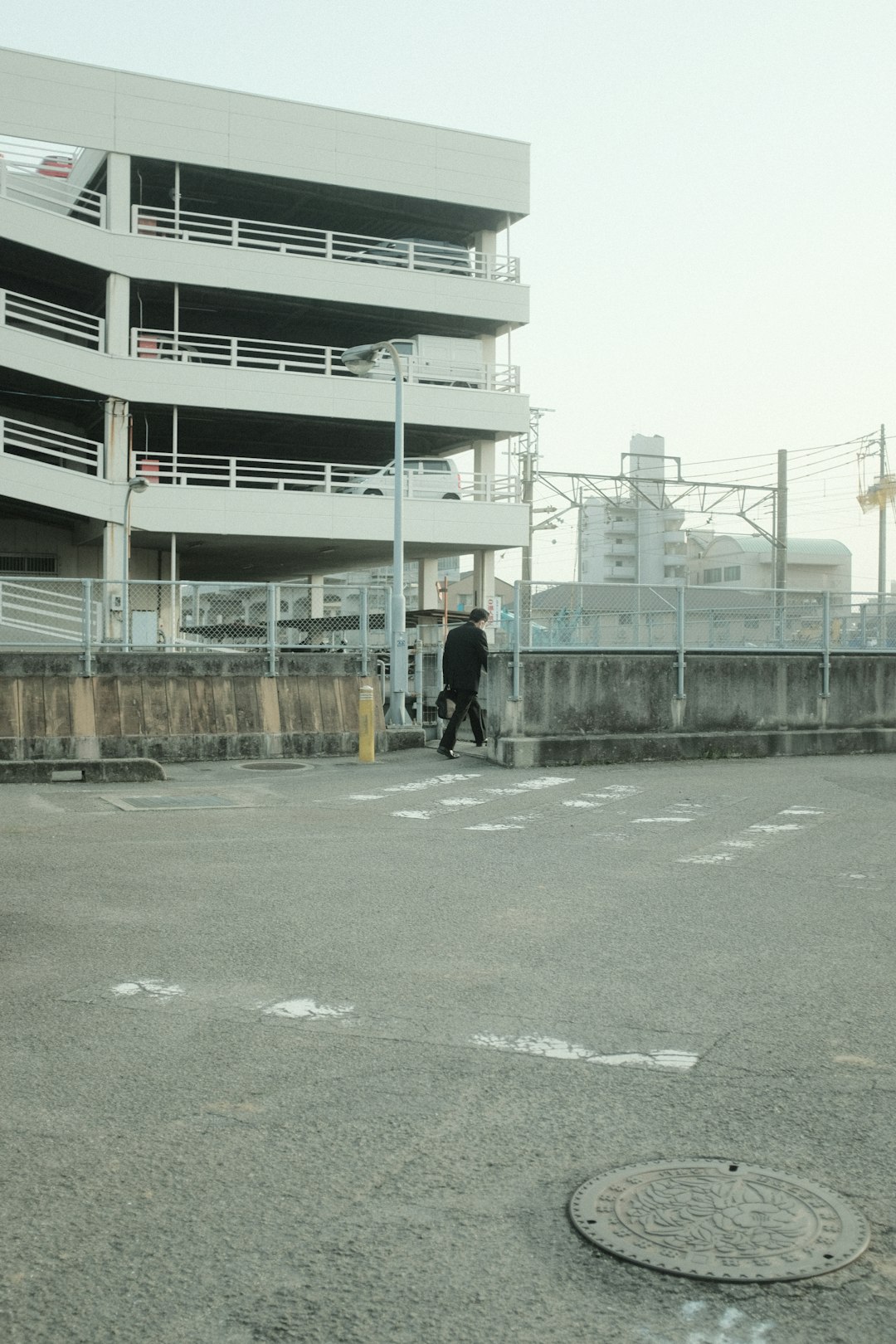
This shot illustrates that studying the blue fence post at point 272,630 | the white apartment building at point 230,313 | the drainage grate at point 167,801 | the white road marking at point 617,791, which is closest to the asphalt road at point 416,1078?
the drainage grate at point 167,801

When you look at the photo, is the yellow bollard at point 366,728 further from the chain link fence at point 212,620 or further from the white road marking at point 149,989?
the white road marking at point 149,989

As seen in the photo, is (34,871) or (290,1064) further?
(34,871)

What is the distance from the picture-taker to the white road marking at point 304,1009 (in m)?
5.35

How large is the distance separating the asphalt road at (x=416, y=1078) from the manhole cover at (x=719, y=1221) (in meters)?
0.06

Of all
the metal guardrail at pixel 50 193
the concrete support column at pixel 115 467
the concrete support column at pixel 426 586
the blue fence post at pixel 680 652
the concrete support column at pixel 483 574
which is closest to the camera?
the blue fence post at pixel 680 652

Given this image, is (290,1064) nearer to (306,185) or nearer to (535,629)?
(535,629)

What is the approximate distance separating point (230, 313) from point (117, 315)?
5.97 m

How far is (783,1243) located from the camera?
127 inches

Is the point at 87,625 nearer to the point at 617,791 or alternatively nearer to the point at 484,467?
the point at 617,791

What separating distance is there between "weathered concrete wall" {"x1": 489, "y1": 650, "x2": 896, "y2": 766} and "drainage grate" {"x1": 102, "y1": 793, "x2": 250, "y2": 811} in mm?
4609

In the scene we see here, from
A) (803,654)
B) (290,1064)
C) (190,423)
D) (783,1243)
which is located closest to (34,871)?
(290,1064)

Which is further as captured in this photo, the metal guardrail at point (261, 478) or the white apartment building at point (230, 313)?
the metal guardrail at point (261, 478)

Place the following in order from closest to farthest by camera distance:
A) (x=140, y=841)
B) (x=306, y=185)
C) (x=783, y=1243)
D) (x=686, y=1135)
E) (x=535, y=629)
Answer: (x=783, y=1243), (x=686, y=1135), (x=140, y=841), (x=535, y=629), (x=306, y=185)

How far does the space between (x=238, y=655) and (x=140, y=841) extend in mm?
8168
